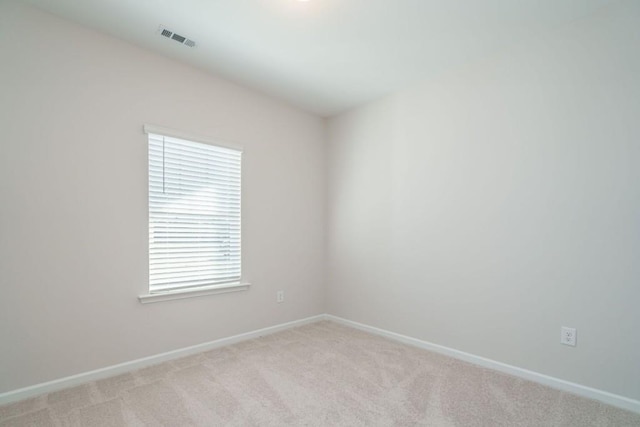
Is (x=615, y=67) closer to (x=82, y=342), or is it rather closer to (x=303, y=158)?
(x=303, y=158)

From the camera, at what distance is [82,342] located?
2.39m

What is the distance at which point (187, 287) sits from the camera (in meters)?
2.95

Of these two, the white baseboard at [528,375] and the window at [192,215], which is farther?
the window at [192,215]

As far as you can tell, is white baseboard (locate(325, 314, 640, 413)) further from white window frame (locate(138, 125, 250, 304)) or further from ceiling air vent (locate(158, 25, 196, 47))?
ceiling air vent (locate(158, 25, 196, 47))

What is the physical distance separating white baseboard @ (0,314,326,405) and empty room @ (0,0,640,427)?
0.01m

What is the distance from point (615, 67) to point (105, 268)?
3.90 meters

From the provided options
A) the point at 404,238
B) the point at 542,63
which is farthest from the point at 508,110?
the point at 404,238

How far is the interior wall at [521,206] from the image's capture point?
2133 millimetres

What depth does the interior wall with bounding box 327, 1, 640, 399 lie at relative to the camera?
213cm

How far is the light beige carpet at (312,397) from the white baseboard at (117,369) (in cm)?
6

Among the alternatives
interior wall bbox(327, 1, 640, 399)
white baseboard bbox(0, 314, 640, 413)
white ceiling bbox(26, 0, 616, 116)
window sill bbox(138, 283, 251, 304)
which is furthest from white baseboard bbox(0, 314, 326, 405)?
white ceiling bbox(26, 0, 616, 116)

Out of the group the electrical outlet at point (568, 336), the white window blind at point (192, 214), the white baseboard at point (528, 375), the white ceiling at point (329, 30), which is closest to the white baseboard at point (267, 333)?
the white baseboard at point (528, 375)

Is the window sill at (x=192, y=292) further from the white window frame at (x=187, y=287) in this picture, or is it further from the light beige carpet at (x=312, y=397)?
the light beige carpet at (x=312, y=397)

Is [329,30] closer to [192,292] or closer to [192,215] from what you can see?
[192,215]
